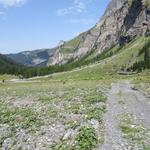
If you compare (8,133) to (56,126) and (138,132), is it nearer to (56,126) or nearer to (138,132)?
(56,126)

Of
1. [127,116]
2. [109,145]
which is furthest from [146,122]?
[109,145]

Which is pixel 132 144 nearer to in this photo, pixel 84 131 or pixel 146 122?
pixel 84 131

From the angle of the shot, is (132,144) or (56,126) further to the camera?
(56,126)

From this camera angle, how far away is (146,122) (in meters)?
25.0

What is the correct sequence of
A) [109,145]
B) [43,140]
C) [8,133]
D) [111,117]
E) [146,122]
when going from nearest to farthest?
1. [109,145]
2. [43,140]
3. [8,133]
4. [146,122]
5. [111,117]

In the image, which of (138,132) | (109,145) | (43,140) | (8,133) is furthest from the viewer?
(8,133)

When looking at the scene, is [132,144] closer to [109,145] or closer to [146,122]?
[109,145]

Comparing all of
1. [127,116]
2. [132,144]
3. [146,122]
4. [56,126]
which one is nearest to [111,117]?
[127,116]

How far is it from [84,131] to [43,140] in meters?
2.66

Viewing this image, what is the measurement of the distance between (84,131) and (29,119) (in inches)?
283

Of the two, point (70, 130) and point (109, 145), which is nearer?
point (109, 145)

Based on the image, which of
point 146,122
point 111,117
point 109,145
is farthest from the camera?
point 111,117

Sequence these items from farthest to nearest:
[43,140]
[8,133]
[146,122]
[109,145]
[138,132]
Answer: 1. [146,122]
2. [8,133]
3. [138,132]
4. [43,140]
5. [109,145]

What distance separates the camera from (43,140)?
783 inches
